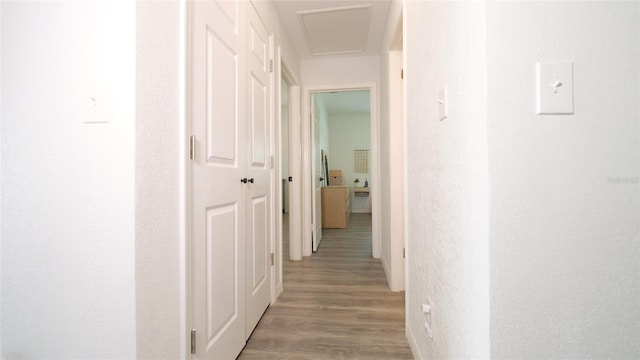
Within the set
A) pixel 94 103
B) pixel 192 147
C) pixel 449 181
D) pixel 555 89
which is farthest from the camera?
pixel 192 147

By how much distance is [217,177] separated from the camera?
1.26 meters

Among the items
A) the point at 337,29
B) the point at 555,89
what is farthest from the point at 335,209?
the point at 555,89

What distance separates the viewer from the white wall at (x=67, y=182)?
2.65ft

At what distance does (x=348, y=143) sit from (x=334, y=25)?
4.72 meters

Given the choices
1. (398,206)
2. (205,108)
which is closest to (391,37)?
(398,206)

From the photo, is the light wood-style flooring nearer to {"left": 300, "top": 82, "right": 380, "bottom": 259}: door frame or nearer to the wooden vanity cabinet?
{"left": 300, "top": 82, "right": 380, "bottom": 259}: door frame

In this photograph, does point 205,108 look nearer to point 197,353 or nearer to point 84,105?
point 84,105

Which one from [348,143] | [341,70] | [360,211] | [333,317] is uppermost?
[341,70]

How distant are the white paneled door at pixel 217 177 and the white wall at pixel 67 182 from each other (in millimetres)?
276

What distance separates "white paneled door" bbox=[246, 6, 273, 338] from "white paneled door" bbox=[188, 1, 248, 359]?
10cm

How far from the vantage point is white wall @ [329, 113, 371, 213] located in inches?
283

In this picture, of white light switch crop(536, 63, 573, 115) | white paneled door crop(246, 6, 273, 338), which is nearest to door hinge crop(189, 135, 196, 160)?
white paneled door crop(246, 6, 273, 338)

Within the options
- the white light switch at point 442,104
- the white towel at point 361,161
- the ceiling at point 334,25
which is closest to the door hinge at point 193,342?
the white light switch at point 442,104

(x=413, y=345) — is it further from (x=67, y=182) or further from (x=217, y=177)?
(x=67, y=182)
